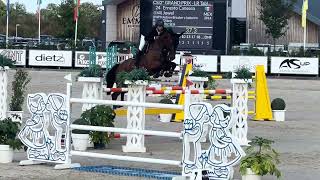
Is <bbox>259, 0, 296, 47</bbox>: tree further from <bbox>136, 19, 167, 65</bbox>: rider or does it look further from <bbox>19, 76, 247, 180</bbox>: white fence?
<bbox>19, 76, 247, 180</bbox>: white fence

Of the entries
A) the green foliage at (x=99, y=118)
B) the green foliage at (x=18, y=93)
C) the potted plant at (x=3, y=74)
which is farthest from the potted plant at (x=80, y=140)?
the green foliage at (x=18, y=93)

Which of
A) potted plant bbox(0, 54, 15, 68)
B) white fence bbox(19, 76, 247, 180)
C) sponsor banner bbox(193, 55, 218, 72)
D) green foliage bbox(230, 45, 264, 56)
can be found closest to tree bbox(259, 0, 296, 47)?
green foliage bbox(230, 45, 264, 56)

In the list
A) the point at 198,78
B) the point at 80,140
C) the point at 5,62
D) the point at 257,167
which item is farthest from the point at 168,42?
the point at 257,167

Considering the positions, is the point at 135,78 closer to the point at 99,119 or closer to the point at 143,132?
the point at 99,119

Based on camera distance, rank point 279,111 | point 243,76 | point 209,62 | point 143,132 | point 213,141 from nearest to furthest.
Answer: point 213,141 → point 143,132 → point 243,76 → point 279,111 → point 209,62

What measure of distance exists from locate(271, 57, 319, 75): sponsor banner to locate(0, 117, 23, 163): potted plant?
3679 cm

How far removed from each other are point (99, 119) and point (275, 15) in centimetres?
5417

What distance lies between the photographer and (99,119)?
51.3 feet

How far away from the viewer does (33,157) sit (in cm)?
1334

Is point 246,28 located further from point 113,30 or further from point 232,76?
point 232,76

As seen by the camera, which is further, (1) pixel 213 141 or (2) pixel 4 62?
(2) pixel 4 62

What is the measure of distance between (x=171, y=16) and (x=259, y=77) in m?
27.3

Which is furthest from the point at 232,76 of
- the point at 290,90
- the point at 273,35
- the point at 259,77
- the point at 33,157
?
the point at 273,35

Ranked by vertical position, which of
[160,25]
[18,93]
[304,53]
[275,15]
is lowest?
[18,93]
